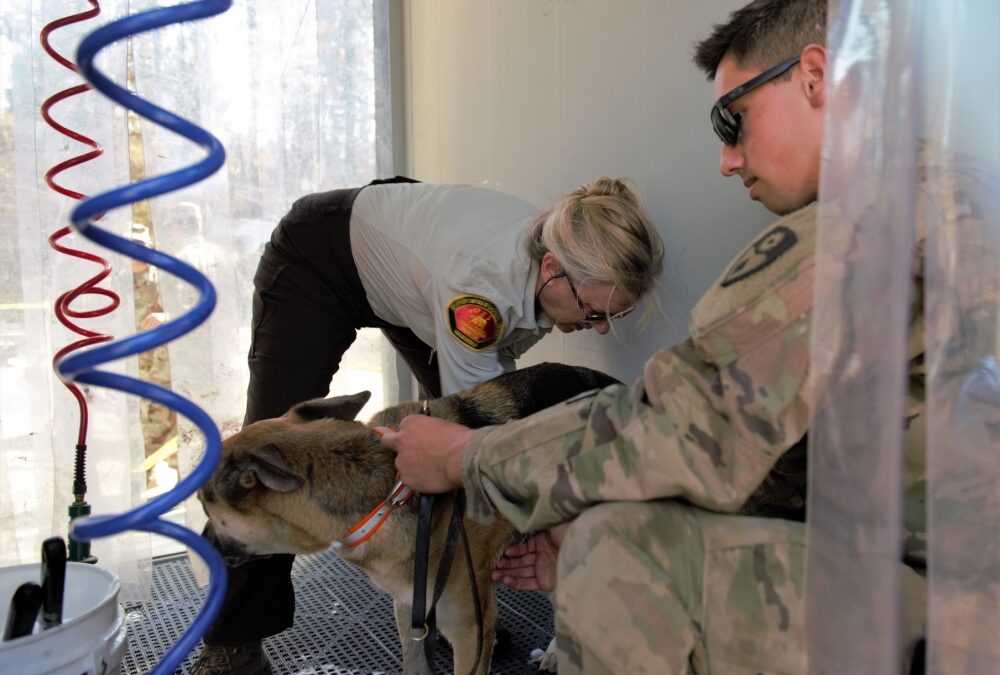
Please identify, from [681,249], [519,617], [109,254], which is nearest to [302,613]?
[519,617]

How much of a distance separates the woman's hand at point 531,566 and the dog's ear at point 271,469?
23.8 inches

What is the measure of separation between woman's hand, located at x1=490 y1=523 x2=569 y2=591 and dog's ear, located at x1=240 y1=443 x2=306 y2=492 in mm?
605

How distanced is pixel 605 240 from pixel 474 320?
17.5 inches

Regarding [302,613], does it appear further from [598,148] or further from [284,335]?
[598,148]

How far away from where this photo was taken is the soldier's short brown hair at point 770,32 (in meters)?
1.31

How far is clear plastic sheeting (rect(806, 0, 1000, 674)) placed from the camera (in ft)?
2.82

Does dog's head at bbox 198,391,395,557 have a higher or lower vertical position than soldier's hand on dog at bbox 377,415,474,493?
lower

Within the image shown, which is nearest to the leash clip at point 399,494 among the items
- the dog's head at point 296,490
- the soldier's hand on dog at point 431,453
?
the dog's head at point 296,490

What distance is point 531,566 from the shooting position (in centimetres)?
191

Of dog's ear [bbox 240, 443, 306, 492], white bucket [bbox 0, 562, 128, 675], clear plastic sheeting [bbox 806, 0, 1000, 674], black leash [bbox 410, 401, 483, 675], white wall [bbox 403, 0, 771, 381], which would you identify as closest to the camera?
clear plastic sheeting [bbox 806, 0, 1000, 674]

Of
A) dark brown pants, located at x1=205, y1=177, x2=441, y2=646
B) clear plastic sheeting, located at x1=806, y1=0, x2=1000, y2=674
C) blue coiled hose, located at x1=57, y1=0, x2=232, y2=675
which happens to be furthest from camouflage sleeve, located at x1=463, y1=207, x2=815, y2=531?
dark brown pants, located at x1=205, y1=177, x2=441, y2=646

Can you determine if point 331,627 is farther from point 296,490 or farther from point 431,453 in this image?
point 431,453

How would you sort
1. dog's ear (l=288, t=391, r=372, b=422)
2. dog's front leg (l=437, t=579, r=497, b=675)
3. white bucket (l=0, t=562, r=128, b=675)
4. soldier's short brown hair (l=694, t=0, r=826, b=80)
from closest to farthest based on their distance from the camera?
white bucket (l=0, t=562, r=128, b=675) → soldier's short brown hair (l=694, t=0, r=826, b=80) → dog's front leg (l=437, t=579, r=497, b=675) → dog's ear (l=288, t=391, r=372, b=422)

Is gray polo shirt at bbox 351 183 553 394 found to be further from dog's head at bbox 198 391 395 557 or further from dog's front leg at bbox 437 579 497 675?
dog's front leg at bbox 437 579 497 675
